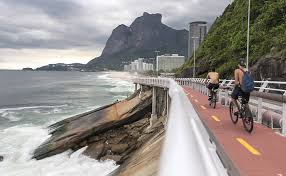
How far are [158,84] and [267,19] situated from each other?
65.3 feet

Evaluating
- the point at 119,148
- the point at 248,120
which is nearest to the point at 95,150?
the point at 119,148

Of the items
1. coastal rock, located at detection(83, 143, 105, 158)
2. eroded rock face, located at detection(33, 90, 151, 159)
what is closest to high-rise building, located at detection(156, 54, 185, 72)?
eroded rock face, located at detection(33, 90, 151, 159)

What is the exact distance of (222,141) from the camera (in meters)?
10.1

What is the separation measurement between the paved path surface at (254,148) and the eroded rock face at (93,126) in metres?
17.8

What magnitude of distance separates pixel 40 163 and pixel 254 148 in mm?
21664

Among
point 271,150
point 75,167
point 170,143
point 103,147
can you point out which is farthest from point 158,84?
point 170,143

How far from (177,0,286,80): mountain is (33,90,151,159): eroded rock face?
1102cm

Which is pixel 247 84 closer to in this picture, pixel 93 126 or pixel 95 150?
pixel 95 150

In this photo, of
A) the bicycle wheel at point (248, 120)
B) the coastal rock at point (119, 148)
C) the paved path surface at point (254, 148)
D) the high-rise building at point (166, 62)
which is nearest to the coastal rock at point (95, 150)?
the coastal rock at point (119, 148)

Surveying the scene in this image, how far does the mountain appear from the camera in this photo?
118 ft

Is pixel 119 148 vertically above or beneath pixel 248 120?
beneath

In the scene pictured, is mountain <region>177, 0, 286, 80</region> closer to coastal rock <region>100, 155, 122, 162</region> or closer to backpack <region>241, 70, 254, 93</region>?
coastal rock <region>100, 155, 122, 162</region>

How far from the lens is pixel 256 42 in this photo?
48.1 m

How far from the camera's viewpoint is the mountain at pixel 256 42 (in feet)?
118
